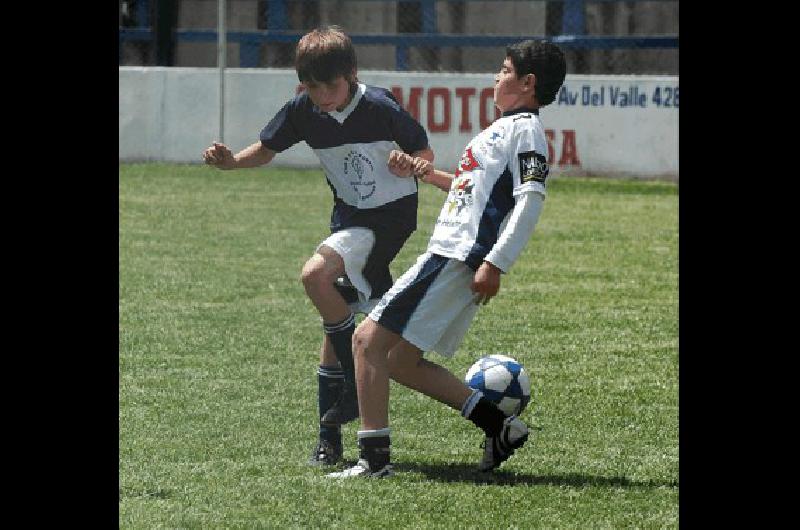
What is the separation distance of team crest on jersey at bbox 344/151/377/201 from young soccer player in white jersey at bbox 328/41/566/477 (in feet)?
1.48

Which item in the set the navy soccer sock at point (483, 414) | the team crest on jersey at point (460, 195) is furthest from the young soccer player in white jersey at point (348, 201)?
the navy soccer sock at point (483, 414)

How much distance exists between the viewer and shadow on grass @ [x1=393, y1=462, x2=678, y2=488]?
552cm

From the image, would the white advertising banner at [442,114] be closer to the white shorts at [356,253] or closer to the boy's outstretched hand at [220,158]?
the white shorts at [356,253]

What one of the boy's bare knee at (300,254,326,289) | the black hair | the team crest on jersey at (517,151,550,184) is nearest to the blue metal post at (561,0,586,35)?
the boy's bare knee at (300,254,326,289)

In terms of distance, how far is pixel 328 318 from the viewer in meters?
6.04

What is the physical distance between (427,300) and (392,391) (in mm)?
1894

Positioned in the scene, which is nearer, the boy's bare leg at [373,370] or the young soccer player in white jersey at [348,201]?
the boy's bare leg at [373,370]

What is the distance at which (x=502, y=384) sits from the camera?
6.04 meters

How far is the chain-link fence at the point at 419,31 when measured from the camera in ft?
70.1

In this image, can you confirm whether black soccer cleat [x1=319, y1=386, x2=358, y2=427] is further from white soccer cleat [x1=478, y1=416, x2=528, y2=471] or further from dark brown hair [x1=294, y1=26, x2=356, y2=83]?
dark brown hair [x1=294, y1=26, x2=356, y2=83]
